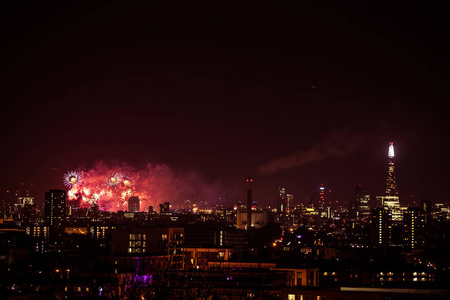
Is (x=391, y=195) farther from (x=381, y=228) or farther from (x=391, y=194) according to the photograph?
(x=381, y=228)

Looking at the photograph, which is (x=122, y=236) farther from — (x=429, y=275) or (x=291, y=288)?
(x=291, y=288)

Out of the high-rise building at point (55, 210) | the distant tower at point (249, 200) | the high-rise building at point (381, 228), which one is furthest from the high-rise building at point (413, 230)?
the high-rise building at point (55, 210)

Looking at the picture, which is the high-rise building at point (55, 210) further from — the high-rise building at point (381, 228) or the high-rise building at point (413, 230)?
the high-rise building at point (413, 230)

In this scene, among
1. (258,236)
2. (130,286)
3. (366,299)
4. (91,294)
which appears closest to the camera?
(366,299)

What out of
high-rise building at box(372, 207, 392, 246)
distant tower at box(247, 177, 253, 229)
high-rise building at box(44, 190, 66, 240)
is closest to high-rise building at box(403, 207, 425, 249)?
high-rise building at box(372, 207, 392, 246)

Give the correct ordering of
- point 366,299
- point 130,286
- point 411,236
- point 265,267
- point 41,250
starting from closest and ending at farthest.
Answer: point 366,299 → point 130,286 → point 265,267 → point 41,250 → point 411,236

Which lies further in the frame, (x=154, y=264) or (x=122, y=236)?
(x=122, y=236)

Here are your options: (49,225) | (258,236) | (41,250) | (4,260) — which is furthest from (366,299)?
(49,225)

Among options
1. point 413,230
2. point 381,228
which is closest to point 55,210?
point 381,228
